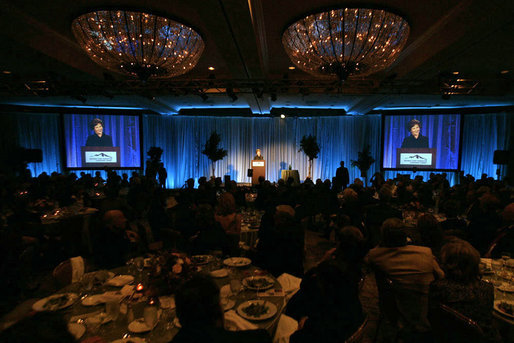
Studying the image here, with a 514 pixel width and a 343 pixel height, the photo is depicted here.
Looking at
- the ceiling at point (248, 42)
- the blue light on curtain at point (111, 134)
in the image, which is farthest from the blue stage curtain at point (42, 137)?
the ceiling at point (248, 42)

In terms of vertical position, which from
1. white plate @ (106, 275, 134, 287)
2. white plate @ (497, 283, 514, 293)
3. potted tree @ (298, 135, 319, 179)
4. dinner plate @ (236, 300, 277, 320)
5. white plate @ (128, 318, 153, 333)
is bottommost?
white plate @ (497, 283, 514, 293)

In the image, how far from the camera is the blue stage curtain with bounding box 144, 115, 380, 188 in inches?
615

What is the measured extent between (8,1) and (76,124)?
1196cm

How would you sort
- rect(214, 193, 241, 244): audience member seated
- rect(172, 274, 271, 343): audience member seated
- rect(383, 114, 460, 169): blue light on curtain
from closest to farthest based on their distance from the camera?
rect(172, 274, 271, 343): audience member seated < rect(214, 193, 241, 244): audience member seated < rect(383, 114, 460, 169): blue light on curtain

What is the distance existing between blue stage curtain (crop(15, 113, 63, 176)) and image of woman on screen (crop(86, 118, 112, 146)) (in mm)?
1604

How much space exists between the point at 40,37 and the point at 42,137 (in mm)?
11212

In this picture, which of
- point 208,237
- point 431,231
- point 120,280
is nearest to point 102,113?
point 208,237

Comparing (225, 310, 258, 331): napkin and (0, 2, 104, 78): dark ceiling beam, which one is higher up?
(0, 2, 104, 78): dark ceiling beam

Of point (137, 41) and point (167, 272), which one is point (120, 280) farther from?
point (137, 41)

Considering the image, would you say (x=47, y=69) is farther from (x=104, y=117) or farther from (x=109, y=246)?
(x=104, y=117)

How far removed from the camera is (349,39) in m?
2.81

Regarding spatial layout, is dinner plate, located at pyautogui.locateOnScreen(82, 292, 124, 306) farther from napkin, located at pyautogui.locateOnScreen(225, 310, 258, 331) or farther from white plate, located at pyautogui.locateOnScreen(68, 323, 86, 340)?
napkin, located at pyautogui.locateOnScreen(225, 310, 258, 331)

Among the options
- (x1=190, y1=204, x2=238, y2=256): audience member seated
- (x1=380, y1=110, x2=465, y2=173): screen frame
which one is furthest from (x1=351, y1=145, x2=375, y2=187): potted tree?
(x1=190, y1=204, x2=238, y2=256): audience member seated

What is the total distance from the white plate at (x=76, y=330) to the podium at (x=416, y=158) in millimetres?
14796
